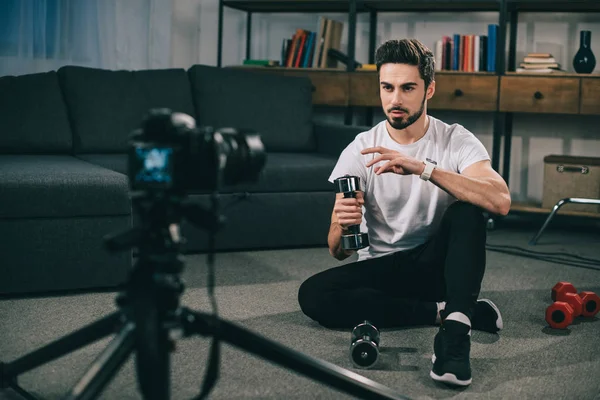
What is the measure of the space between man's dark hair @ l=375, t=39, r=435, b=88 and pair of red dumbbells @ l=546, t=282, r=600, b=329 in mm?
745

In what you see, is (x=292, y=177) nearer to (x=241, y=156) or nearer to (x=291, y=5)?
(x=291, y=5)

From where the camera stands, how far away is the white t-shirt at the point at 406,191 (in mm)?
2240

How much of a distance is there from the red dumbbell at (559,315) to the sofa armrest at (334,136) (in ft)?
4.85

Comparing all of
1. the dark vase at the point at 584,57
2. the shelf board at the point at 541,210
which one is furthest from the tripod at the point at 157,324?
the dark vase at the point at 584,57

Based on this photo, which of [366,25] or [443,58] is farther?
[366,25]

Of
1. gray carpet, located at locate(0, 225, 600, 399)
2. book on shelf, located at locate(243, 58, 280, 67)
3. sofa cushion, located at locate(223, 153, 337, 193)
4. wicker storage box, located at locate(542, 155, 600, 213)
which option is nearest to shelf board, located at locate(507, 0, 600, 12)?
wicker storage box, located at locate(542, 155, 600, 213)

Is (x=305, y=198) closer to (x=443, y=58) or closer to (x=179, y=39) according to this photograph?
(x=443, y=58)

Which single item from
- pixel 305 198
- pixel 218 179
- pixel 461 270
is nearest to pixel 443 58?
pixel 305 198

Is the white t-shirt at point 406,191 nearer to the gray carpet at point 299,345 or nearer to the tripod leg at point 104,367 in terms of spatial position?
the gray carpet at point 299,345

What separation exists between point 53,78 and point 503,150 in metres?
2.43

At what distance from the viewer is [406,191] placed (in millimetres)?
2264

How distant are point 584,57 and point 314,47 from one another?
4.57 ft

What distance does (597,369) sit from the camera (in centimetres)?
204

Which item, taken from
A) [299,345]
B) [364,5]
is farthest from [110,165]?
[364,5]
